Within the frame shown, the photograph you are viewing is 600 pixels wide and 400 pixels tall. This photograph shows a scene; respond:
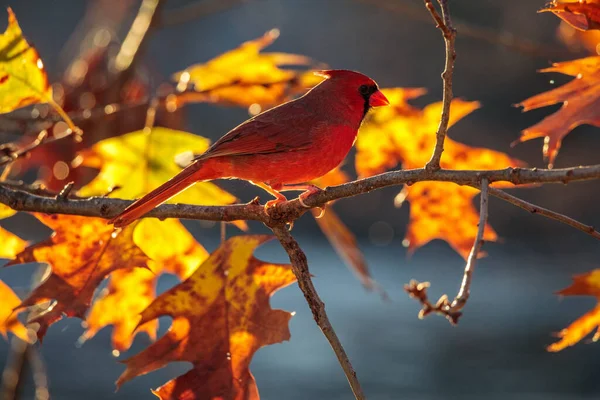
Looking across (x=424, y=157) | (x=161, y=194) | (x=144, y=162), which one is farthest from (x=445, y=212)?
(x=161, y=194)

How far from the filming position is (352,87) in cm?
155

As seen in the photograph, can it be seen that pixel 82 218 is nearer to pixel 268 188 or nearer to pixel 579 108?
pixel 268 188

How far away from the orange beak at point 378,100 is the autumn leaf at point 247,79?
0.68ft

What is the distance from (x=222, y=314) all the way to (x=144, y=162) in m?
0.52

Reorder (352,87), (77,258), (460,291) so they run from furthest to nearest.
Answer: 1. (352,87)
2. (77,258)
3. (460,291)

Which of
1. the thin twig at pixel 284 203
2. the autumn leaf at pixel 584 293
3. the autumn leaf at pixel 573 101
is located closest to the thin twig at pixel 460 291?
the thin twig at pixel 284 203

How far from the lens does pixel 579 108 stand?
130 cm

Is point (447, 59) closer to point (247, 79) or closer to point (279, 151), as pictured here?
point (279, 151)

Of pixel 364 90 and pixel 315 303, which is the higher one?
pixel 364 90

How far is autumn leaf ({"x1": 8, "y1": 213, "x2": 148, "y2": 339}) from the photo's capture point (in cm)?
135

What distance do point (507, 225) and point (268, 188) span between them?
16.6 feet

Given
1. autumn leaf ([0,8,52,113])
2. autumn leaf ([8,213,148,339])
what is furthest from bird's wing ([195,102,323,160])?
autumn leaf ([0,8,52,113])

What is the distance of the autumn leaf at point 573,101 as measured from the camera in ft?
4.17

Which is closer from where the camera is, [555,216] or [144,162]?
[555,216]
